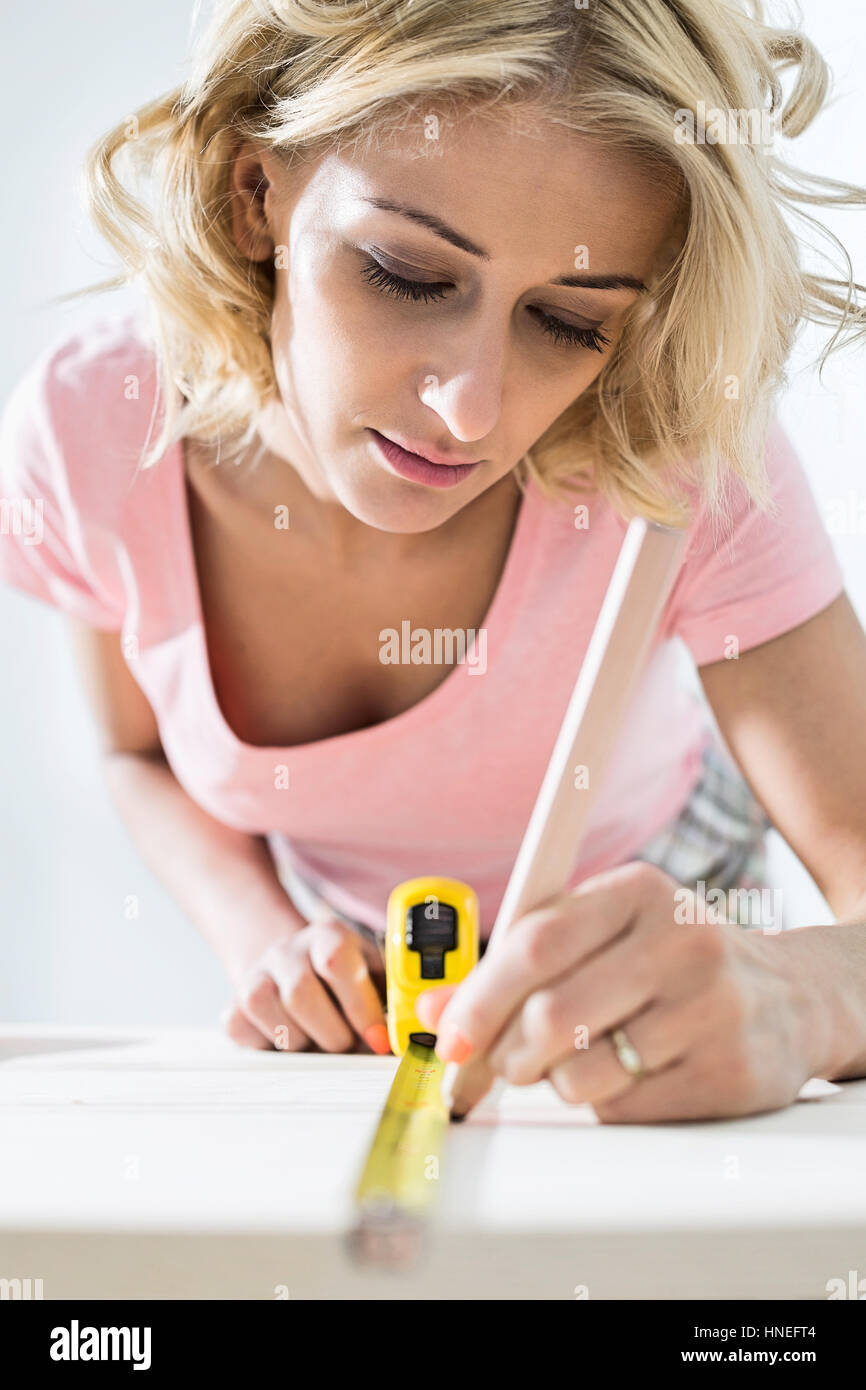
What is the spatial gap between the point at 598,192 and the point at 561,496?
0.29 metres

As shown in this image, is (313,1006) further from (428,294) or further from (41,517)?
(41,517)

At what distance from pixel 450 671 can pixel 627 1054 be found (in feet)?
1.64

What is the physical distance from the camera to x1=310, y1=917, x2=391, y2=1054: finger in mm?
730

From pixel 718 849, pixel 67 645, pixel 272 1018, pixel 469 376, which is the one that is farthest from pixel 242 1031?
pixel 67 645

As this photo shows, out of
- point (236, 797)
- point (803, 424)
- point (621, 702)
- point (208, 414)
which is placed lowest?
point (621, 702)

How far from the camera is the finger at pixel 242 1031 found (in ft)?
2.43

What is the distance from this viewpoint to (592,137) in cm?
68

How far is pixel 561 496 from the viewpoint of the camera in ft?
→ 3.11

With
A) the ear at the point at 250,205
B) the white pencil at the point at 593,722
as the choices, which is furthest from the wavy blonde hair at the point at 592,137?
the white pencil at the point at 593,722

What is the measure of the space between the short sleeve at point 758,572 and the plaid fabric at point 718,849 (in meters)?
0.36

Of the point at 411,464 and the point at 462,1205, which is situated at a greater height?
the point at 411,464
